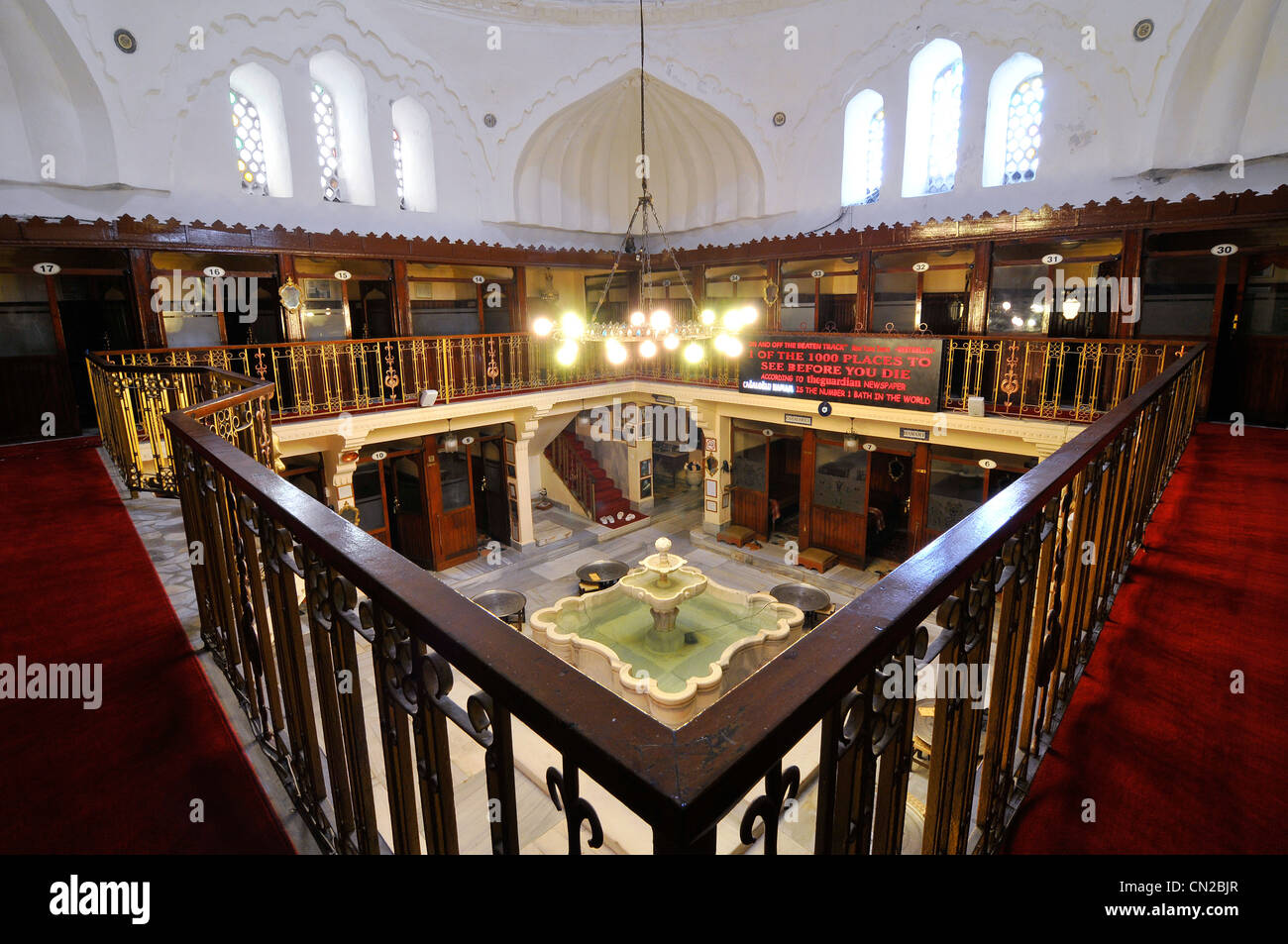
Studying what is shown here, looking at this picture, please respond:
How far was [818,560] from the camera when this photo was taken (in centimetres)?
1205

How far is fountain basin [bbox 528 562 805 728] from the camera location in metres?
7.68

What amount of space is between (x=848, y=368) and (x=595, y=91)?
7.63 meters

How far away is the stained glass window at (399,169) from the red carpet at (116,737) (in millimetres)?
10190

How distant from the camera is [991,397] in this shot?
10.3 metres

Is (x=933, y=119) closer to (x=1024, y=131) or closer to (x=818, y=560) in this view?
(x=1024, y=131)

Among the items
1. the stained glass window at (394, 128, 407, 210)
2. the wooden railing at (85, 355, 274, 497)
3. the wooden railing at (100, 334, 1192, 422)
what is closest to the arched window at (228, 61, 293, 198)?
the stained glass window at (394, 128, 407, 210)

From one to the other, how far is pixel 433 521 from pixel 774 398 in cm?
686

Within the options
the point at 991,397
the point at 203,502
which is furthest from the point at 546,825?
the point at 991,397

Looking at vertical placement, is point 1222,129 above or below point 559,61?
below

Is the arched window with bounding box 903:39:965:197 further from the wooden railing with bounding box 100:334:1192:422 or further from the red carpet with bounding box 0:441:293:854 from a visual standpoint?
the red carpet with bounding box 0:441:293:854

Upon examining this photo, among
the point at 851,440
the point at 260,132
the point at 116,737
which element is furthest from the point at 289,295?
the point at 851,440

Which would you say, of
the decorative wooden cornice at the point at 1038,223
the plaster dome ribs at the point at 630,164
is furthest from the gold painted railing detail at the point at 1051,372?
the plaster dome ribs at the point at 630,164
